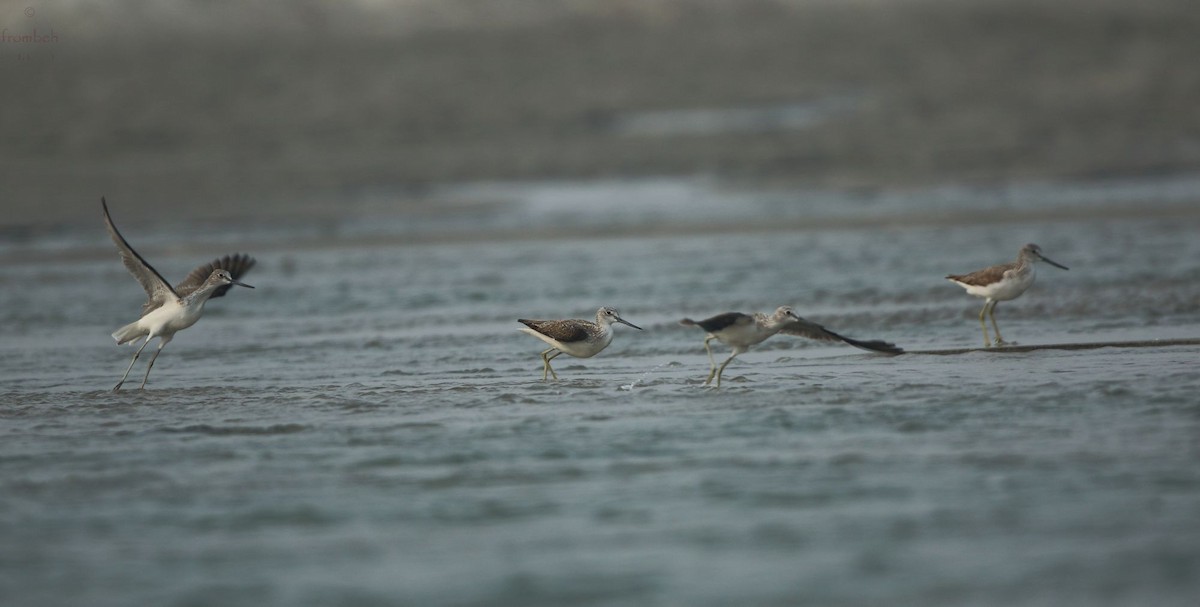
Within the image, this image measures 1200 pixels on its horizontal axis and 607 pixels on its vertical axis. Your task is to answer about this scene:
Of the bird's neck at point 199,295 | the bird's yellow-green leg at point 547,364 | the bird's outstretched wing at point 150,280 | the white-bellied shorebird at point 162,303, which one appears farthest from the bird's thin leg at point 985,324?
the bird's outstretched wing at point 150,280

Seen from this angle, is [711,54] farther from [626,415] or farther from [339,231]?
[626,415]

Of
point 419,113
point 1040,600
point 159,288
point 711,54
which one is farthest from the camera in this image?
point 711,54

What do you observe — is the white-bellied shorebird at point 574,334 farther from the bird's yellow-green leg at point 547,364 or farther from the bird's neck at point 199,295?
the bird's neck at point 199,295

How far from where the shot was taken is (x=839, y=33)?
46.0m

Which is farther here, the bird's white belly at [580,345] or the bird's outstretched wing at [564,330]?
the bird's white belly at [580,345]

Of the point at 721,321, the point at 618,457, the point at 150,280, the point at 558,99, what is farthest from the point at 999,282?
the point at 558,99

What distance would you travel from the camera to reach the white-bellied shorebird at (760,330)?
11.1 m

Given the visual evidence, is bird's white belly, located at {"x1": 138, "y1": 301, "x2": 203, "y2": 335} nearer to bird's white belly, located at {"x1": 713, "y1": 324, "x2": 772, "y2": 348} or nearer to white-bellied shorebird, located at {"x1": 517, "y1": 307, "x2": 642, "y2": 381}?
white-bellied shorebird, located at {"x1": 517, "y1": 307, "x2": 642, "y2": 381}

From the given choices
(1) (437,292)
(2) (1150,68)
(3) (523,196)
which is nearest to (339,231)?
(3) (523,196)

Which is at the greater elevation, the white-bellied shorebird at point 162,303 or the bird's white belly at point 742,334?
the white-bellied shorebird at point 162,303

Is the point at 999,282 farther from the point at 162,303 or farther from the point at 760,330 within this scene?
the point at 162,303

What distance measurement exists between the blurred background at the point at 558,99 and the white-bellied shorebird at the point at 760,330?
1665 centimetres

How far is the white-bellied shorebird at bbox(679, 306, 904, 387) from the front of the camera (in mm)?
11055

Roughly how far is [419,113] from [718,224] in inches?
665
